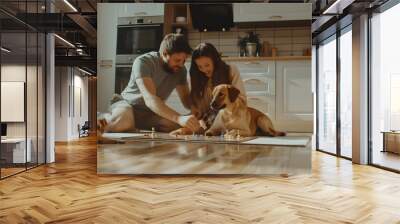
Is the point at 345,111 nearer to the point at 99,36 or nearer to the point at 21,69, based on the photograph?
the point at 99,36

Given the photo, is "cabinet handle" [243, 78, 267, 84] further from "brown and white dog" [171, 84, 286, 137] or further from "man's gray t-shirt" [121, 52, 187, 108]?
"man's gray t-shirt" [121, 52, 187, 108]

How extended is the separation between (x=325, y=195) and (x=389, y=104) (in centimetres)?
288

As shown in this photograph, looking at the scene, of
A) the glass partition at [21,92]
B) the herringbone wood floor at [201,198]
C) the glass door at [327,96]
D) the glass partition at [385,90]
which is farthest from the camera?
the glass door at [327,96]

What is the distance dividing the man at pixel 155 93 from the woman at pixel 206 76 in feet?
0.40

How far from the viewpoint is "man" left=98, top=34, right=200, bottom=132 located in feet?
19.1

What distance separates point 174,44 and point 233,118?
4.77ft

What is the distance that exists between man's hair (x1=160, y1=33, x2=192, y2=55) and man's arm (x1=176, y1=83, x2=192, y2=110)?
54 cm

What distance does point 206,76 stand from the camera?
585 cm

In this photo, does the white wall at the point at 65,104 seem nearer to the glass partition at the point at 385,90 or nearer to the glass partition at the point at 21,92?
the glass partition at the point at 21,92

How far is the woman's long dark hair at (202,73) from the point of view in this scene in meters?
5.84

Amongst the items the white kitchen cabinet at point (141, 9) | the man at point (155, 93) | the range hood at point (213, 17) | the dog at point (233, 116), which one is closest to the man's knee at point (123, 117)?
the man at point (155, 93)

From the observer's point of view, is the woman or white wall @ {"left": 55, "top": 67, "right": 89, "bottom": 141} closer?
the woman

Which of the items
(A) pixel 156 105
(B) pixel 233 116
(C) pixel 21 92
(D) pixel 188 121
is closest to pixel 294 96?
(B) pixel 233 116

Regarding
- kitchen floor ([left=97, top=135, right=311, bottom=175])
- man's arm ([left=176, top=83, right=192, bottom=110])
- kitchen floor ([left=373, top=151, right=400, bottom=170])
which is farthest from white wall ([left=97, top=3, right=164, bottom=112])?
kitchen floor ([left=373, top=151, right=400, bottom=170])
